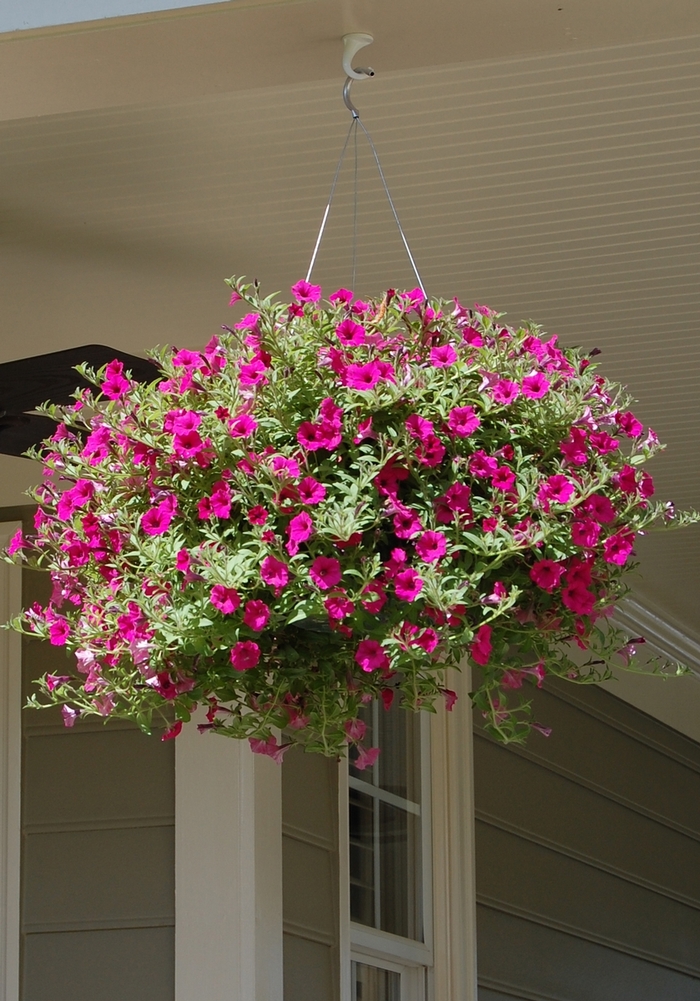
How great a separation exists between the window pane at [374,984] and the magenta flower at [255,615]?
2.80m

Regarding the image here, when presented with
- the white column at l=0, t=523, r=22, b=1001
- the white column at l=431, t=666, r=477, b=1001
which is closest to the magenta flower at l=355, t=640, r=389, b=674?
the white column at l=0, t=523, r=22, b=1001

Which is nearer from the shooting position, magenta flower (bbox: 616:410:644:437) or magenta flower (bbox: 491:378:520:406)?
magenta flower (bbox: 491:378:520:406)

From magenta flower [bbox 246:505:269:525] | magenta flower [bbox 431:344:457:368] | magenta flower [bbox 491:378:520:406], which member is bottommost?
magenta flower [bbox 246:505:269:525]

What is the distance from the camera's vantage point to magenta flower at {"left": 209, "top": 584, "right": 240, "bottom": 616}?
141cm

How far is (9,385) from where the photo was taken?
233cm

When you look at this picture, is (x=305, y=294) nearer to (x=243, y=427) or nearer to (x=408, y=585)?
(x=243, y=427)

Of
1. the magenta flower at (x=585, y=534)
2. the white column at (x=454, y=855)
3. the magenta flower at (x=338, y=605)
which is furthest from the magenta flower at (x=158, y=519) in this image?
the white column at (x=454, y=855)

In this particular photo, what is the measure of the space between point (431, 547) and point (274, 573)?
173mm

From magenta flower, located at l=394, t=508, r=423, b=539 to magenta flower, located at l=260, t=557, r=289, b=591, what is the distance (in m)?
0.13

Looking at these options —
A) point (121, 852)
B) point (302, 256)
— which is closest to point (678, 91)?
point (302, 256)

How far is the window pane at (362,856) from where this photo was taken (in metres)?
3.96

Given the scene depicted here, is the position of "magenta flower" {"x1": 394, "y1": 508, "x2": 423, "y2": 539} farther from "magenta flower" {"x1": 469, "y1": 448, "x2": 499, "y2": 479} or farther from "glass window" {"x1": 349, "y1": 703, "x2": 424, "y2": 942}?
"glass window" {"x1": 349, "y1": 703, "x2": 424, "y2": 942}

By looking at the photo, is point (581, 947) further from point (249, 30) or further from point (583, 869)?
point (249, 30)

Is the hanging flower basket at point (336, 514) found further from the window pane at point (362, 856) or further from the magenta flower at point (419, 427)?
the window pane at point (362, 856)
